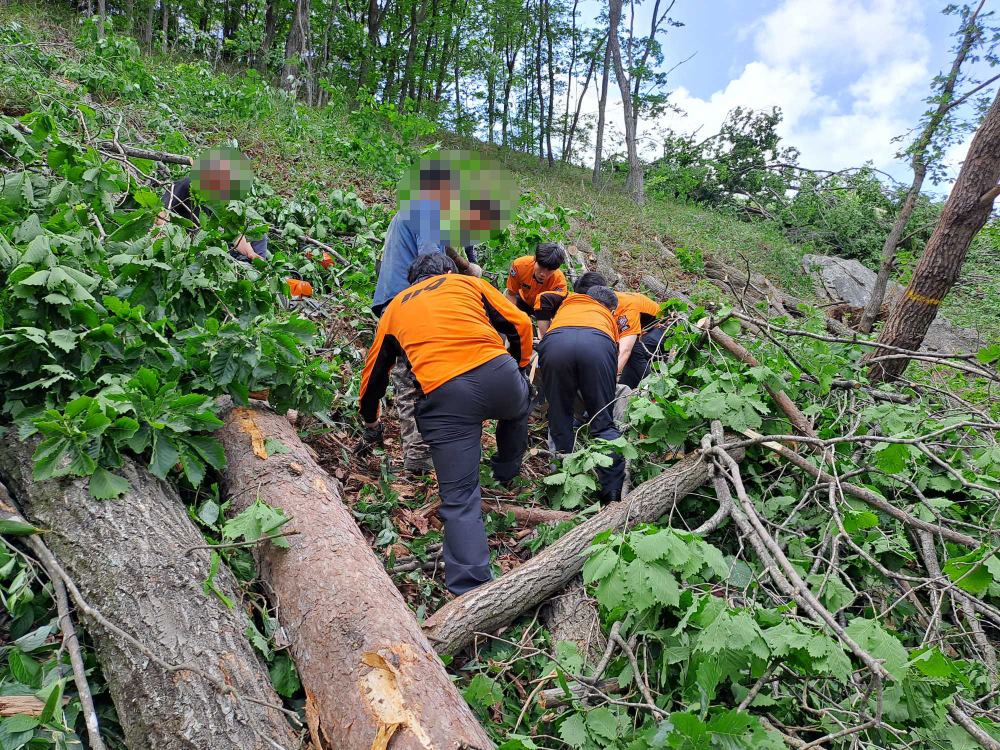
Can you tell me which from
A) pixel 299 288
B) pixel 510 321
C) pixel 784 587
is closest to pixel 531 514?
pixel 510 321

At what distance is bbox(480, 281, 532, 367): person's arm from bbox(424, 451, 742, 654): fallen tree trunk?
3.39ft

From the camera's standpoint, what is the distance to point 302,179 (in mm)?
6070

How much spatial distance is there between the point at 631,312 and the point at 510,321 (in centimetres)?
158

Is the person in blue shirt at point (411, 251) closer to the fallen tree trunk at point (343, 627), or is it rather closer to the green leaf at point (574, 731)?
the fallen tree trunk at point (343, 627)

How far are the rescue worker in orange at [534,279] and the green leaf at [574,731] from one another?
3.01m

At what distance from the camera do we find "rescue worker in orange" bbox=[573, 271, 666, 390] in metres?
4.04

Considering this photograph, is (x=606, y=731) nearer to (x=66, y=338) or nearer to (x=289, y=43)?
(x=66, y=338)

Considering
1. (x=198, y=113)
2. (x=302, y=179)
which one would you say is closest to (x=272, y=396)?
(x=302, y=179)

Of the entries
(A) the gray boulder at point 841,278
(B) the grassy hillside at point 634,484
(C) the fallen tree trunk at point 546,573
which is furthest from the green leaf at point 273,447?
(A) the gray boulder at point 841,278

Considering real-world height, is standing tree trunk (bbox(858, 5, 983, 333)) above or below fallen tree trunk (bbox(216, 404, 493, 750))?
above

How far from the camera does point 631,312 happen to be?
4.29 metres

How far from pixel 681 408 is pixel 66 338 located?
285 centimetres

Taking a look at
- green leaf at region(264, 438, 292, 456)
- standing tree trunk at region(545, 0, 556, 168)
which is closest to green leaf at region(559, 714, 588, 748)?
green leaf at region(264, 438, 292, 456)

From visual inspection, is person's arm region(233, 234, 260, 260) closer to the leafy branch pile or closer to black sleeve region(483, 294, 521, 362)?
black sleeve region(483, 294, 521, 362)
